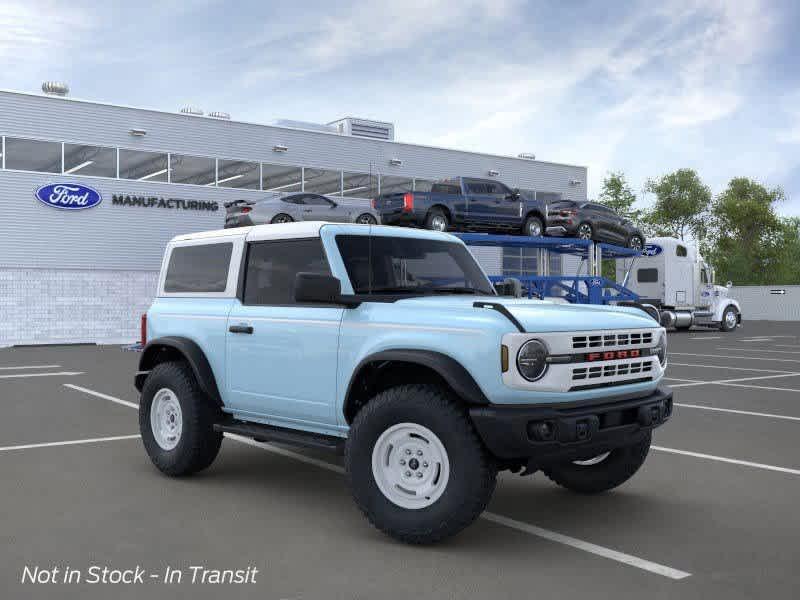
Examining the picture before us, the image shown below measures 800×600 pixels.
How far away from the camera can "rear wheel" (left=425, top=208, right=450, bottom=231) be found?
2117 centimetres

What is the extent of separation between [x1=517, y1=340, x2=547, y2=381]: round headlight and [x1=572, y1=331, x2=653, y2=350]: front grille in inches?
10.8

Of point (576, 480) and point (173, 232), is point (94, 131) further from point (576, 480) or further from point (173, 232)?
Result: point (576, 480)

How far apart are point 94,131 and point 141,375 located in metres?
23.9

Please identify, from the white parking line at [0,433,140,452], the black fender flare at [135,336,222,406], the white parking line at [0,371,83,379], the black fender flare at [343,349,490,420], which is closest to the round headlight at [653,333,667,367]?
the black fender flare at [343,349,490,420]

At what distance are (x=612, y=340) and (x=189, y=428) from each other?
3.29m

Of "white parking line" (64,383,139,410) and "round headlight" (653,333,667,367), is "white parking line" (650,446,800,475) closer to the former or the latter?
"round headlight" (653,333,667,367)

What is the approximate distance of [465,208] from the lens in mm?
21812

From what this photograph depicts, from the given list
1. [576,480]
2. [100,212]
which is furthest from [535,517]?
[100,212]

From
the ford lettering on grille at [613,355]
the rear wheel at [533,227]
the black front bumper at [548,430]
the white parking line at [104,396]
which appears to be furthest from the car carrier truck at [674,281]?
the black front bumper at [548,430]

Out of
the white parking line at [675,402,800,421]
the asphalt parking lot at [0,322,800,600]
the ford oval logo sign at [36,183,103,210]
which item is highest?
the ford oval logo sign at [36,183,103,210]

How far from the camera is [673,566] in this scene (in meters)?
4.50

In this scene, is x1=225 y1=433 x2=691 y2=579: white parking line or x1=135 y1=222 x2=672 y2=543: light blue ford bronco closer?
x1=225 y1=433 x2=691 y2=579: white parking line

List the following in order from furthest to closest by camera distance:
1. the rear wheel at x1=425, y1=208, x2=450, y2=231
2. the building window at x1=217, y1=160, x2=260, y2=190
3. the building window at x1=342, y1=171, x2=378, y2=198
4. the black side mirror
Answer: the building window at x1=342, y1=171, x2=378, y2=198 < the building window at x1=217, y1=160, x2=260, y2=190 < the rear wheel at x1=425, y1=208, x2=450, y2=231 < the black side mirror

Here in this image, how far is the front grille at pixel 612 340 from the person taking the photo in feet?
16.3
